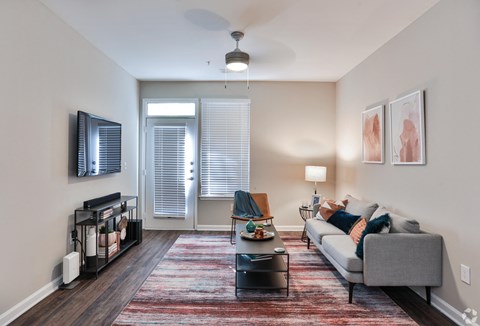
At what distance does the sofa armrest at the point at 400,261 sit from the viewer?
8.30 feet

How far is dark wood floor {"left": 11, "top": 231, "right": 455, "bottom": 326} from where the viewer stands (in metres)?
2.33

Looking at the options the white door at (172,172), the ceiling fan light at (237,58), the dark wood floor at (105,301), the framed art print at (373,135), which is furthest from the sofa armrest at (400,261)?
the white door at (172,172)

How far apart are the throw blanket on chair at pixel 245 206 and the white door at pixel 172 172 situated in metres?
1.01

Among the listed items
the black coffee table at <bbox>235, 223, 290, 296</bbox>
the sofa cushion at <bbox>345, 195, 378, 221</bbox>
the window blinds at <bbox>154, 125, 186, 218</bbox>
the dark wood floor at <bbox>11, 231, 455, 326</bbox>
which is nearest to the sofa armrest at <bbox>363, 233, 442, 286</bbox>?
the dark wood floor at <bbox>11, 231, 455, 326</bbox>

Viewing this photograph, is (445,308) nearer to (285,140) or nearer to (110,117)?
(285,140)

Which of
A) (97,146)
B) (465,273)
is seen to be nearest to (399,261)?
(465,273)

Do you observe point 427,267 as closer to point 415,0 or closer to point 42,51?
point 415,0

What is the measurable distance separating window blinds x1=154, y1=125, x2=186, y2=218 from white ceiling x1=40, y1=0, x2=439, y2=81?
48.4 inches

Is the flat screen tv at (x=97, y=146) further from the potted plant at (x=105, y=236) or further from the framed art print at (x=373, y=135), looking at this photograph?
the framed art print at (x=373, y=135)

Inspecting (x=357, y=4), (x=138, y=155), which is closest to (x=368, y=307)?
(x=357, y=4)

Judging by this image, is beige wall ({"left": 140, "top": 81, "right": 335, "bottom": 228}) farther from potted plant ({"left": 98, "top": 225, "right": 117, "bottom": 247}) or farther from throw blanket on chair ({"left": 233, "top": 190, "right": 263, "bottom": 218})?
potted plant ({"left": 98, "top": 225, "right": 117, "bottom": 247})

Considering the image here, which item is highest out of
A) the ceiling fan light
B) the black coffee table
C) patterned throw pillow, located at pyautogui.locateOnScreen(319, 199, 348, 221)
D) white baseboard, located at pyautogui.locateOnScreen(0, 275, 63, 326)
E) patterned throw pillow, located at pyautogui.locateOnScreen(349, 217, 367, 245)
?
the ceiling fan light

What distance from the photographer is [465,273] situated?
2268 mm

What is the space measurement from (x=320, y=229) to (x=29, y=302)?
3.16 meters
